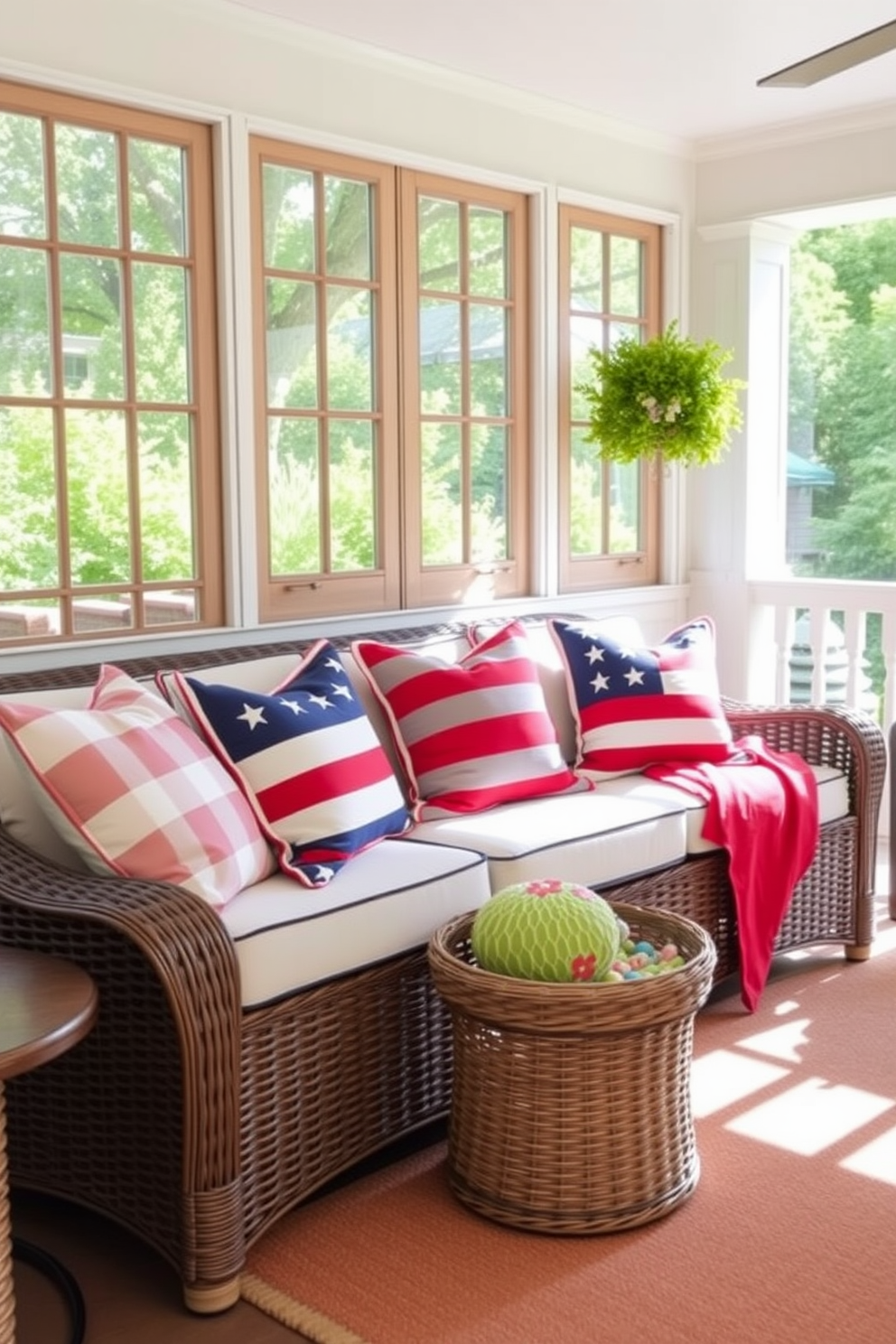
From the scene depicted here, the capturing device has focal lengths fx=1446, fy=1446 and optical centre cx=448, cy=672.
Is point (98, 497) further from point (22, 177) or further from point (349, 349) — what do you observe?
point (349, 349)

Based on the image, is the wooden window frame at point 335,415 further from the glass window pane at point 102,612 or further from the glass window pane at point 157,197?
the glass window pane at point 102,612

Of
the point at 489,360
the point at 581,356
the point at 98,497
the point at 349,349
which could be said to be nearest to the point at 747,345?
the point at 581,356

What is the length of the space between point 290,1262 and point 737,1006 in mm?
1501

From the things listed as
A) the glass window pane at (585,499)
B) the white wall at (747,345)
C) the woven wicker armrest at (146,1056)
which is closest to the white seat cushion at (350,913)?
the woven wicker armrest at (146,1056)

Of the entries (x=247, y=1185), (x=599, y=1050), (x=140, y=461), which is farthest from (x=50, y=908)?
(x=140, y=461)

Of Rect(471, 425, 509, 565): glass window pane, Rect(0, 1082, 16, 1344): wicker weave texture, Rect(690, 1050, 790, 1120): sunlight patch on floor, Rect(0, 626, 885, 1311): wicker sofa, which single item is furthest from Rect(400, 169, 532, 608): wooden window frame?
Rect(0, 1082, 16, 1344): wicker weave texture

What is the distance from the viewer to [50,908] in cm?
233

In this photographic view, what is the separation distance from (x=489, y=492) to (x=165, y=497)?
1.23 meters

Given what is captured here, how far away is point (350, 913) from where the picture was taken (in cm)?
259

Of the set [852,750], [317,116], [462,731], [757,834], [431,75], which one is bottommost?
[757,834]

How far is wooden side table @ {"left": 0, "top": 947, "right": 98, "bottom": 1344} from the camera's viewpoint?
194cm

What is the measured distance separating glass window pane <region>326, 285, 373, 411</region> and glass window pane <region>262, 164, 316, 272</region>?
13cm

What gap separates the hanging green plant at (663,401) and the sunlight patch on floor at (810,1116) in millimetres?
2186

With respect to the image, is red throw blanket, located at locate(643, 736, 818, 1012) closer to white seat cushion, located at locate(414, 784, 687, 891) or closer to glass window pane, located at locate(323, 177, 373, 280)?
white seat cushion, located at locate(414, 784, 687, 891)
